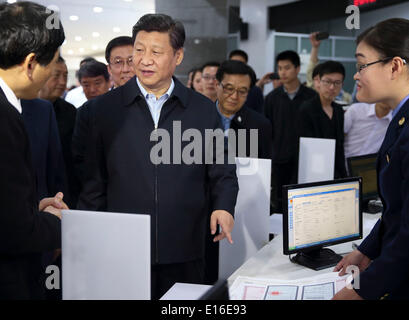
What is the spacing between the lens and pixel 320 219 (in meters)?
1.91

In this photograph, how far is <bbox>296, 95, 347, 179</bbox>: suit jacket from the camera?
3304mm

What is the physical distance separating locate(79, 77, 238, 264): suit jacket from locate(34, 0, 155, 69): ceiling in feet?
2.53

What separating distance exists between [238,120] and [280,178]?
51.7 inches

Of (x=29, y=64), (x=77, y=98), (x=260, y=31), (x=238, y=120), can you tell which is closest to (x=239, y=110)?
(x=238, y=120)

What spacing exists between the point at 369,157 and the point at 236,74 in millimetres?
1045

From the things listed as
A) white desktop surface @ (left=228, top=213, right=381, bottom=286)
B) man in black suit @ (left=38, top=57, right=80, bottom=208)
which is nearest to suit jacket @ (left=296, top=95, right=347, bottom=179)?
white desktop surface @ (left=228, top=213, right=381, bottom=286)

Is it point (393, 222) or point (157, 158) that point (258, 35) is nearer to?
point (157, 158)

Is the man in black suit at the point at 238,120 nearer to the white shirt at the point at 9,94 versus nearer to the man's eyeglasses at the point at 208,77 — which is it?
the man's eyeglasses at the point at 208,77

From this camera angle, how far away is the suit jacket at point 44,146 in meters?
2.06

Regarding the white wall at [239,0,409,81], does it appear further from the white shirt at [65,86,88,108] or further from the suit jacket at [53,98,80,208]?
the suit jacket at [53,98,80,208]

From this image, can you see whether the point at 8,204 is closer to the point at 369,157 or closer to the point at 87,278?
the point at 87,278

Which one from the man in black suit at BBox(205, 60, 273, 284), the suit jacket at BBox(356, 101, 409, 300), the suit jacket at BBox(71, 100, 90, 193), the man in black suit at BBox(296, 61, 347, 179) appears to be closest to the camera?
the suit jacket at BBox(356, 101, 409, 300)

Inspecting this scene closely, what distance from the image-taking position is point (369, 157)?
2809 mm
